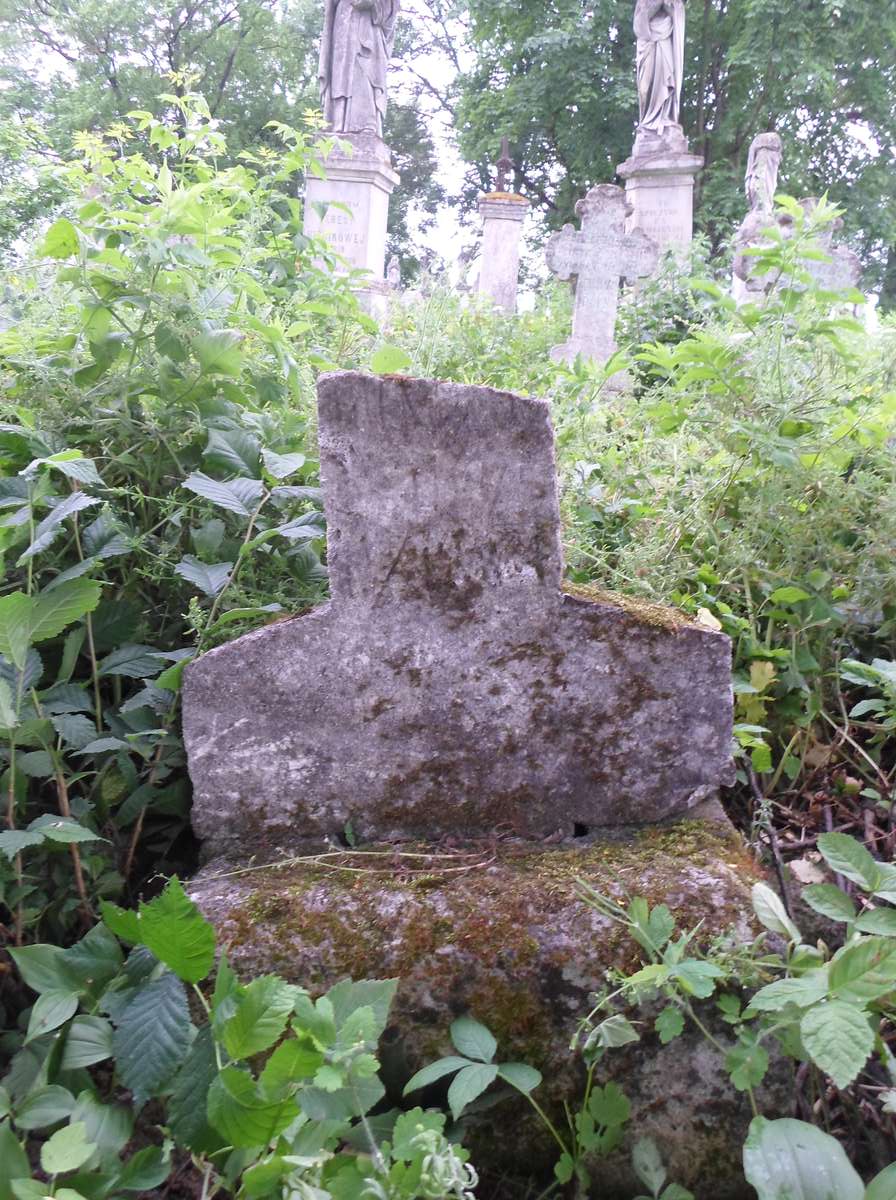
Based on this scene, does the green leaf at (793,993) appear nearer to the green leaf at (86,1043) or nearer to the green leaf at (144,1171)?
the green leaf at (144,1171)

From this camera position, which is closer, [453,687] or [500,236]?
[453,687]

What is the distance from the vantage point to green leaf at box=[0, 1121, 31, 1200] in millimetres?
1019

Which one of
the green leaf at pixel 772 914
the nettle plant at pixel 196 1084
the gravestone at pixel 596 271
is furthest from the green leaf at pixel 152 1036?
the gravestone at pixel 596 271

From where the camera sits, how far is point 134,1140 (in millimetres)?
1247

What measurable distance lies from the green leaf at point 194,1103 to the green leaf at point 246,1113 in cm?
7

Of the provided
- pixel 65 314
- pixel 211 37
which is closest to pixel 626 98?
pixel 211 37

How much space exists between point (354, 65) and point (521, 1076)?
13.3 m

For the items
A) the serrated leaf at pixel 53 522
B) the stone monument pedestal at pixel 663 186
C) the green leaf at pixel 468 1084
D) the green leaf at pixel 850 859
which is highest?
the stone monument pedestal at pixel 663 186

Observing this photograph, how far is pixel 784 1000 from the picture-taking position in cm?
113

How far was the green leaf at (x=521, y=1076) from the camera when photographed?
4.02 feet

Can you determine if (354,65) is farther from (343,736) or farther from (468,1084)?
(468,1084)

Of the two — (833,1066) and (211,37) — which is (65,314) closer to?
(833,1066)

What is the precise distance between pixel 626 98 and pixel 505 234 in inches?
261

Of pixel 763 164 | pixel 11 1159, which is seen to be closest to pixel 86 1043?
pixel 11 1159
